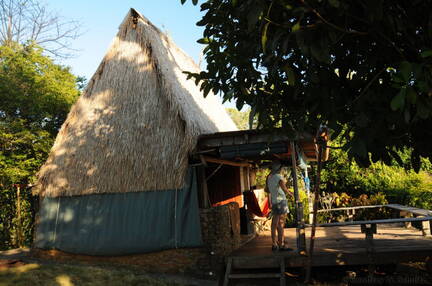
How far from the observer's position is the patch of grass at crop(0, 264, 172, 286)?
4.99 m

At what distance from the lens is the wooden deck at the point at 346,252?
5.26 metres

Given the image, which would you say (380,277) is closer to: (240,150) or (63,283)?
(240,150)

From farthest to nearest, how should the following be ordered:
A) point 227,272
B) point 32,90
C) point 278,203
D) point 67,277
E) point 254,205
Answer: point 32,90
point 254,205
point 278,203
point 227,272
point 67,277

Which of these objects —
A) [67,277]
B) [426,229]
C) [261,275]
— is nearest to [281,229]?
[261,275]

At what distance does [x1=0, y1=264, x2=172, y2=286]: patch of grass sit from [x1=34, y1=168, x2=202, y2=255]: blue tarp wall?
74 cm

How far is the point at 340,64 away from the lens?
274 cm

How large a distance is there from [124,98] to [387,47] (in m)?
5.93

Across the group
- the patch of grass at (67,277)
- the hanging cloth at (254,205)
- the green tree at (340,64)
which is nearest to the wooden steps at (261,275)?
the patch of grass at (67,277)

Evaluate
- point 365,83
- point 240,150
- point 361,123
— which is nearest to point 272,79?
point 365,83

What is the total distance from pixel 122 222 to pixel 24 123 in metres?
5.72

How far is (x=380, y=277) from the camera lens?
5.57 meters

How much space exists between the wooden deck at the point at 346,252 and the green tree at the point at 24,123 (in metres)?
6.78

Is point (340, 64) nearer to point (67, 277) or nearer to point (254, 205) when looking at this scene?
point (67, 277)

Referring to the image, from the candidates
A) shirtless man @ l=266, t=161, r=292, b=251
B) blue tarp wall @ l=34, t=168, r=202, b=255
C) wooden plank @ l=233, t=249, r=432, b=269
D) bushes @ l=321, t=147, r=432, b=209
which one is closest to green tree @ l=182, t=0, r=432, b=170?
shirtless man @ l=266, t=161, r=292, b=251
